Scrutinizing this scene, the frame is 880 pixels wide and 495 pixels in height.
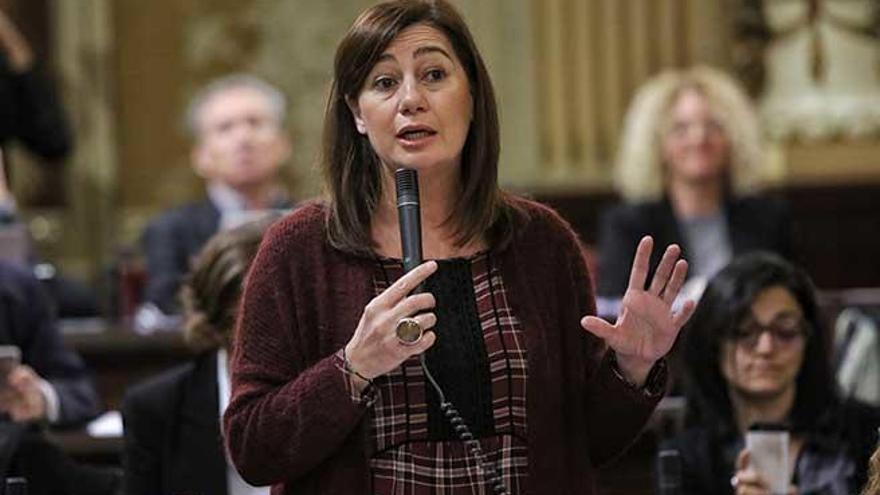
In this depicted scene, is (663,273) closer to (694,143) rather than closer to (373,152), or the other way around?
(373,152)

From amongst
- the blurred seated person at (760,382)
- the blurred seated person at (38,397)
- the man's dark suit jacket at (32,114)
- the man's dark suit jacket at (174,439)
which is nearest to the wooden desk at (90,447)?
the blurred seated person at (38,397)

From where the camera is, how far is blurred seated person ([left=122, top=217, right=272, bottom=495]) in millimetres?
4051

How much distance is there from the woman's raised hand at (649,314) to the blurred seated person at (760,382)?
4.11 feet

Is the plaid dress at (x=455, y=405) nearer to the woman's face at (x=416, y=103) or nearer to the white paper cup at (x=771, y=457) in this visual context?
the woman's face at (x=416, y=103)

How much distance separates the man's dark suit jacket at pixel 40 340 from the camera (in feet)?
15.1

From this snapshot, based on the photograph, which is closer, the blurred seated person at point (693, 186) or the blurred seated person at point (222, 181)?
the blurred seated person at point (693, 186)

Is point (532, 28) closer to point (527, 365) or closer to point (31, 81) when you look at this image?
point (31, 81)

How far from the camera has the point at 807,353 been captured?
14.4 feet

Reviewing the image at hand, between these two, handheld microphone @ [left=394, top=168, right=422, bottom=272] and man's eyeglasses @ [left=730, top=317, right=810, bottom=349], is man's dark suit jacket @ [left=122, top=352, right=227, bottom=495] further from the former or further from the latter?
handheld microphone @ [left=394, top=168, right=422, bottom=272]

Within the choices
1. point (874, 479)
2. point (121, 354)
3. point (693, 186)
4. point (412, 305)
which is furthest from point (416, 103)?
point (693, 186)

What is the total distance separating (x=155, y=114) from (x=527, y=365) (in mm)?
6192

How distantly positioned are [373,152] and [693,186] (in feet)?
Answer: 11.6

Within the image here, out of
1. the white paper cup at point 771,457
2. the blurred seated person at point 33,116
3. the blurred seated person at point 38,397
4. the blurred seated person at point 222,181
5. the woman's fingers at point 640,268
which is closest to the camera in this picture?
the woman's fingers at point 640,268

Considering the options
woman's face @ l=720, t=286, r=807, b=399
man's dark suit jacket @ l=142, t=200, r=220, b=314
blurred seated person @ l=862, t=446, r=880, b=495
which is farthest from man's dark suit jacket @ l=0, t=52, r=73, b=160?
blurred seated person @ l=862, t=446, r=880, b=495
